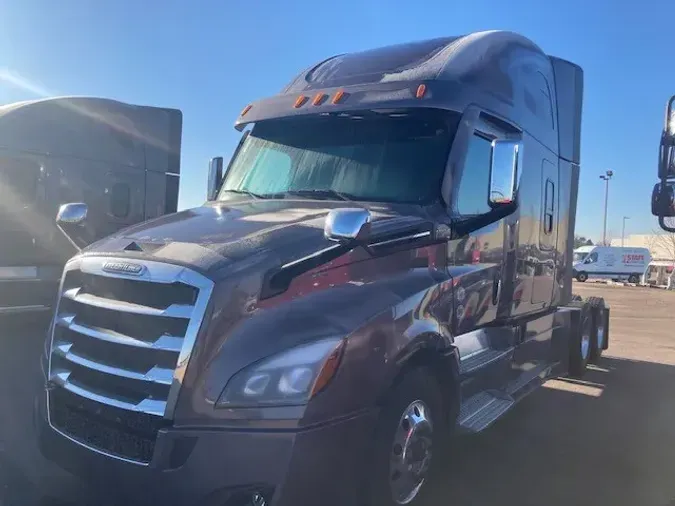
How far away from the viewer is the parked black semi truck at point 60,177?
30.0 ft

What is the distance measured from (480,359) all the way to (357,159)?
1.92m

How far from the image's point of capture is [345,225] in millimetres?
3236

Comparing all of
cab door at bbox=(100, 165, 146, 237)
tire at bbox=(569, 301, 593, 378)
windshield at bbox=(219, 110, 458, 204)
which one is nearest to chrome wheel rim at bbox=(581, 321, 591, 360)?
tire at bbox=(569, 301, 593, 378)

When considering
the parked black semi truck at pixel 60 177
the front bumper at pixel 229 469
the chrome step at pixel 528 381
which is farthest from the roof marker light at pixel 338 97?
the parked black semi truck at pixel 60 177

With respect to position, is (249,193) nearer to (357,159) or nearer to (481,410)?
(357,159)

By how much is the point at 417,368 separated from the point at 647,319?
53.6 ft

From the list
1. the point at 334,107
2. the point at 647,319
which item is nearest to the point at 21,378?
the point at 334,107

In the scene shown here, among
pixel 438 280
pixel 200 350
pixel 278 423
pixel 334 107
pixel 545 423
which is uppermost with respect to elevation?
pixel 334 107

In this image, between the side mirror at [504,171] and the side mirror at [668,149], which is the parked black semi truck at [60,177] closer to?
the side mirror at [504,171]

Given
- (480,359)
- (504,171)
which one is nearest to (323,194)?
(504,171)

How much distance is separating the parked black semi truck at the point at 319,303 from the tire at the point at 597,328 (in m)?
4.15

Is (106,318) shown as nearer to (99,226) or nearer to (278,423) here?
(278,423)

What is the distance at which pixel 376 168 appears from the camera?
4.39 meters

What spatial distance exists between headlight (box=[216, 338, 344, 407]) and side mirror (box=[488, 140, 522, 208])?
2.00 metres
